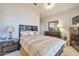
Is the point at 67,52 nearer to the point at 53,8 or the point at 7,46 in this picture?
the point at 53,8

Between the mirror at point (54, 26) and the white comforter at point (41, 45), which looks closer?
the white comforter at point (41, 45)

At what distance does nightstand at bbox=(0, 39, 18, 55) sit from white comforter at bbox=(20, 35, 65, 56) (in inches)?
7.5

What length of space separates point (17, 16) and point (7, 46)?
69cm

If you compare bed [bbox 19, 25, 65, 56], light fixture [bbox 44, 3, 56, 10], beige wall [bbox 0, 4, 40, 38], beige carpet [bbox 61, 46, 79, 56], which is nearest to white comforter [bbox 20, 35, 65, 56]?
bed [bbox 19, 25, 65, 56]

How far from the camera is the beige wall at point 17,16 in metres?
2.13

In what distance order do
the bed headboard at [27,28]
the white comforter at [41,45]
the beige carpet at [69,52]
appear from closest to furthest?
1. the white comforter at [41,45]
2. the beige carpet at [69,52]
3. the bed headboard at [27,28]

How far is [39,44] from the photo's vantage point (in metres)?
1.96

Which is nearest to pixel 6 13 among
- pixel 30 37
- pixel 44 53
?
pixel 30 37

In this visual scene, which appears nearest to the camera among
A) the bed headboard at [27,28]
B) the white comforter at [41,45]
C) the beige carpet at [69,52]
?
the white comforter at [41,45]

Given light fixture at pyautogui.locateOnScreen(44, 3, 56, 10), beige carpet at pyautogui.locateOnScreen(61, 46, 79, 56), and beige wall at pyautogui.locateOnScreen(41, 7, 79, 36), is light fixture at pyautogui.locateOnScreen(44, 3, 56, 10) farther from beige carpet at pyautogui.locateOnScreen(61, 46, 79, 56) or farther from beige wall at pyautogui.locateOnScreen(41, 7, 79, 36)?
beige carpet at pyautogui.locateOnScreen(61, 46, 79, 56)

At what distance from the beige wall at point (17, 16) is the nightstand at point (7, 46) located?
6.8 inches

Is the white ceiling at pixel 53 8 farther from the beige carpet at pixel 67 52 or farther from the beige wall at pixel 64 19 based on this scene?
the beige carpet at pixel 67 52

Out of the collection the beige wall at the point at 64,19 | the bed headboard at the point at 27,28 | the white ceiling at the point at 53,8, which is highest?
the white ceiling at the point at 53,8

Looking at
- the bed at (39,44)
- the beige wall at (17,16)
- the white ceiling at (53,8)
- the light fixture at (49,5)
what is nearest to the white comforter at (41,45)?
the bed at (39,44)
